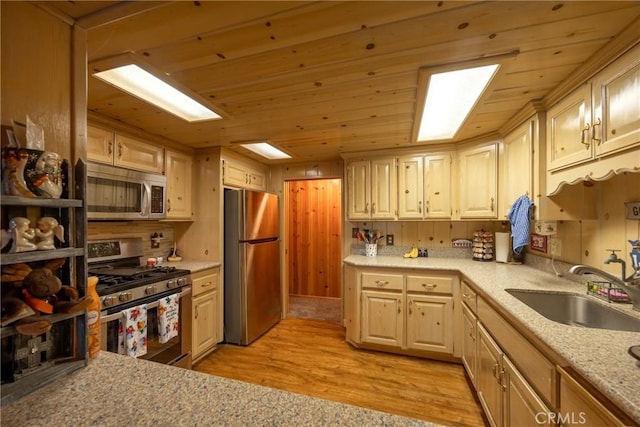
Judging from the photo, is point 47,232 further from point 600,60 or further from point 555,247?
point 555,247

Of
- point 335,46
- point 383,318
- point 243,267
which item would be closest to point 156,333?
point 243,267

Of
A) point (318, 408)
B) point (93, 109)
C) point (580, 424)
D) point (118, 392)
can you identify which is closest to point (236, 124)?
point (93, 109)

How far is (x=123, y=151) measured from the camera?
2150 mm

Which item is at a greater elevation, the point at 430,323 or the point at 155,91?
the point at 155,91

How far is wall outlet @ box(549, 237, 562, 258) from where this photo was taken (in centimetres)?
198

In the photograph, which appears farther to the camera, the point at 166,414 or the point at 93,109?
the point at 93,109

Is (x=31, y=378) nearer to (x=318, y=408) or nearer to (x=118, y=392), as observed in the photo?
(x=118, y=392)

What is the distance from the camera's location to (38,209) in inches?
31.8

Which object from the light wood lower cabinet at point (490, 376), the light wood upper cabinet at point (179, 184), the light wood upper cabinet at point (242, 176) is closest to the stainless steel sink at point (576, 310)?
the light wood lower cabinet at point (490, 376)

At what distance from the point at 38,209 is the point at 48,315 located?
317 mm

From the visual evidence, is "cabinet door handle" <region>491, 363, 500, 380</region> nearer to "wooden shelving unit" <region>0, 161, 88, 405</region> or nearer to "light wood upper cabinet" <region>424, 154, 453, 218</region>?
"light wood upper cabinet" <region>424, 154, 453, 218</region>

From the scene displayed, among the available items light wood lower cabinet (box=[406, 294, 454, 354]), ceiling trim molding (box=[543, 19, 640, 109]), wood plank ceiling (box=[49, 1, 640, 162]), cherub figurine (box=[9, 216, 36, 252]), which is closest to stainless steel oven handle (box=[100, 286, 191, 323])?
cherub figurine (box=[9, 216, 36, 252])

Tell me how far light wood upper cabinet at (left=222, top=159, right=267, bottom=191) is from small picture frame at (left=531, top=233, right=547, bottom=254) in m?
2.97

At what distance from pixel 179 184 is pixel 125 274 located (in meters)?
1.03
